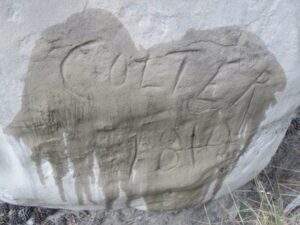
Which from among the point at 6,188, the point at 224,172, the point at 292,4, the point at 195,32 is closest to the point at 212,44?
the point at 195,32

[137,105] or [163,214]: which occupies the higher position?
[137,105]

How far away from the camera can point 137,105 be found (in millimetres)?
1063

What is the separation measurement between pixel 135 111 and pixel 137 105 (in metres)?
0.02

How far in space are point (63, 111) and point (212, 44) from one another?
33 cm

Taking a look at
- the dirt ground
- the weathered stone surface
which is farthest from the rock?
the dirt ground

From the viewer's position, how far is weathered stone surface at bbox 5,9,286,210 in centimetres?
99

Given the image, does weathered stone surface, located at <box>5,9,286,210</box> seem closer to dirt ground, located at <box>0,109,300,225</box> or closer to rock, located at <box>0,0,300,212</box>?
rock, located at <box>0,0,300,212</box>

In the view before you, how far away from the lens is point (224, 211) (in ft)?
4.99

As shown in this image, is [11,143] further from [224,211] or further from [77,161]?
[224,211]

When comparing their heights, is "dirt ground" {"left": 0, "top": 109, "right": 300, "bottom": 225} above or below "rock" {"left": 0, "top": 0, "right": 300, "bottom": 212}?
below

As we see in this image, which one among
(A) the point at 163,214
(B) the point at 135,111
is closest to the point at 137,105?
(B) the point at 135,111

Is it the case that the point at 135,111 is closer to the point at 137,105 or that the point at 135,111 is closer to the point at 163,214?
the point at 137,105

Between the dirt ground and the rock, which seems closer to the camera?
the rock

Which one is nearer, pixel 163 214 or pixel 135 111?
pixel 135 111
